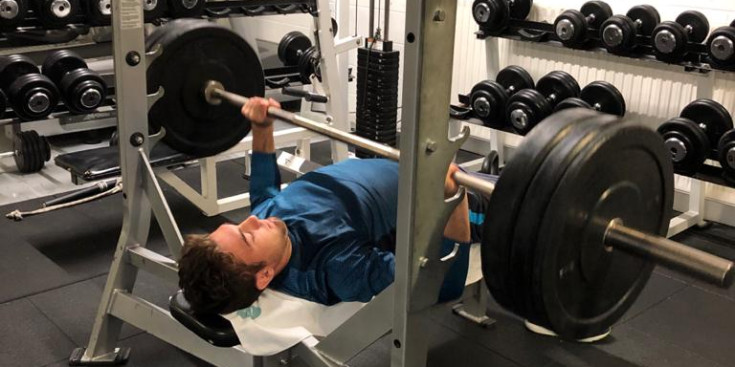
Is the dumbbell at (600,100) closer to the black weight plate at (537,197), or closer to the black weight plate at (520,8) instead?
the black weight plate at (520,8)

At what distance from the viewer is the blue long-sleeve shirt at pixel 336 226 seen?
1.89 m

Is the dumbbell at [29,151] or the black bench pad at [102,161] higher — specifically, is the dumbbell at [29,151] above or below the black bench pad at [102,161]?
below

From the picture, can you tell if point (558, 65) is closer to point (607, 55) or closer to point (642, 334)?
point (607, 55)

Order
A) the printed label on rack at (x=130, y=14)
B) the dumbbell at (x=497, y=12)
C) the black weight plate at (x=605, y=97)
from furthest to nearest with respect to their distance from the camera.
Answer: the dumbbell at (x=497, y=12)
the black weight plate at (x=605, y=97)
the printed label on rack at (x=130, y=14)

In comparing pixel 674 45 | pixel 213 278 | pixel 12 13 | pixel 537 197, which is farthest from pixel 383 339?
pixel 12 13

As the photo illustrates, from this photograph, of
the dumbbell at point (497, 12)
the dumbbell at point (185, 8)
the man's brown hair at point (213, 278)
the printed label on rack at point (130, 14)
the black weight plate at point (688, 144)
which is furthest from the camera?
the dumbbell at point (497, 12)

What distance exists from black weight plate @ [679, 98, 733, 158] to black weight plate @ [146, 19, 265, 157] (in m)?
1.81

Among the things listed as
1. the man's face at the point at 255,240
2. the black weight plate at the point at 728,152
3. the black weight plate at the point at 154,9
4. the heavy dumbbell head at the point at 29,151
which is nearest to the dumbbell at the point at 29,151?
the heavy dumbbell head at the point at 29,151

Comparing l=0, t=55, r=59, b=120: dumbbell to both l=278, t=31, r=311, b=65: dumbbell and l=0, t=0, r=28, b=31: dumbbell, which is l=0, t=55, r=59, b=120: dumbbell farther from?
l=278, t=31, r=311, b=65: dumbbell

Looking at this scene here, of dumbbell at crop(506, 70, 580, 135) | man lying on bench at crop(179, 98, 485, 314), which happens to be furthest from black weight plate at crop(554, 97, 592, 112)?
man lying on bench at crop(179, 98, 485, 314)

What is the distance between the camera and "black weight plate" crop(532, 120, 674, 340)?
4.35 feet

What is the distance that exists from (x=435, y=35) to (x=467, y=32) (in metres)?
3.07

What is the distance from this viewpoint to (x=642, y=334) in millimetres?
2650

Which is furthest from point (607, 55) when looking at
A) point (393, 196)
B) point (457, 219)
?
point (457, 219)
